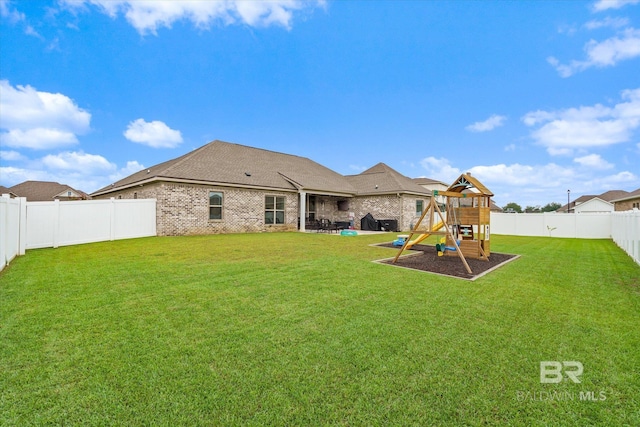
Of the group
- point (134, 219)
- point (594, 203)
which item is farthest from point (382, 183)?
point (594, 203)

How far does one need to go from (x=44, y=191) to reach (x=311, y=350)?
5386cm

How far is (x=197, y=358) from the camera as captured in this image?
266 centimetres

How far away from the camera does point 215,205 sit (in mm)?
15305

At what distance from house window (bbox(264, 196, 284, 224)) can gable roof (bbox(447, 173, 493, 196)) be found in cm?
1128

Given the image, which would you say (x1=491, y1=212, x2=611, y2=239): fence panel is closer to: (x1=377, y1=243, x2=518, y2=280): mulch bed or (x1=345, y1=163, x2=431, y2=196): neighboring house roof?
(x1=345, y1=163, x2=431, y2=196): neighboring house roof

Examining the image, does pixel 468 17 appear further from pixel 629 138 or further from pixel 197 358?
pixel 197 358

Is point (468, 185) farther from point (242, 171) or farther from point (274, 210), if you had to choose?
point (242, 171)

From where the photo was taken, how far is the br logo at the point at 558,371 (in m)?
2.43

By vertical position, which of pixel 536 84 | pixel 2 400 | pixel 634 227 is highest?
pixel 536 84

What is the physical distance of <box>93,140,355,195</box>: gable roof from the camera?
14836 millimetres

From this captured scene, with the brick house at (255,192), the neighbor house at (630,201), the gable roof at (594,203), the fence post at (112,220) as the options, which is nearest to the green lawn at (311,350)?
the fence post at (112,220)

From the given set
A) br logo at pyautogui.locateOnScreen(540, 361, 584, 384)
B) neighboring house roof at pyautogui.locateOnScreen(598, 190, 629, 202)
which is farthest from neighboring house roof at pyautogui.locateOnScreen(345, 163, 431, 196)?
neighboring house roof at pyautogui.locateOnScreen(598, 190, 629, 202)

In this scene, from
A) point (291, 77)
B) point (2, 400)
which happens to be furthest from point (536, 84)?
point (2, 400)

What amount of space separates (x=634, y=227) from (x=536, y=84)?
32.3 feet
